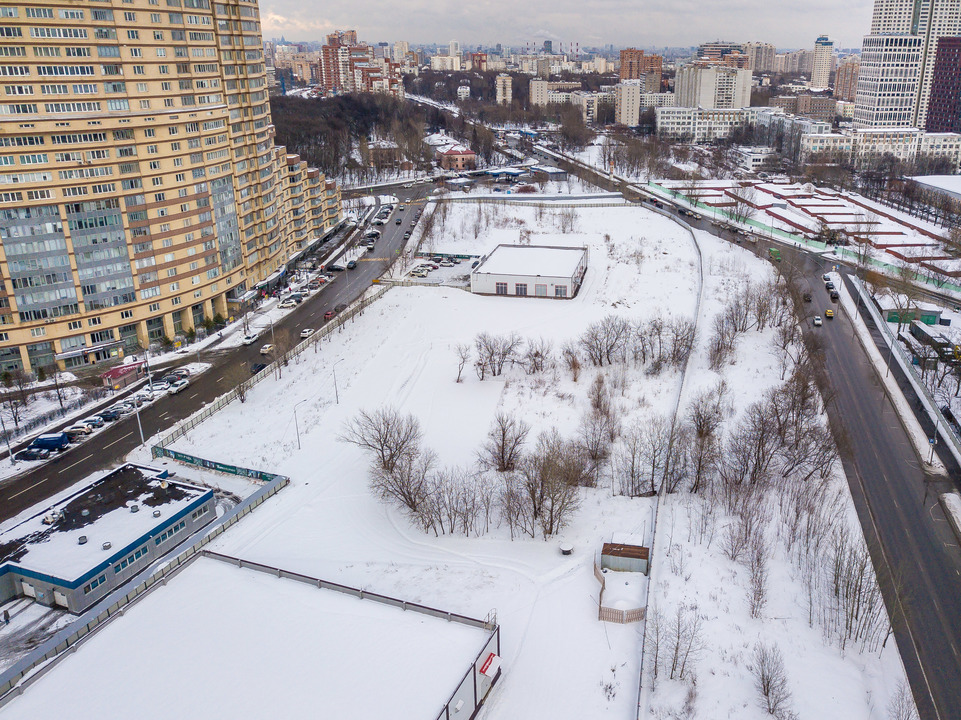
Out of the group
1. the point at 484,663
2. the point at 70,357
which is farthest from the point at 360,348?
the point at 484,663

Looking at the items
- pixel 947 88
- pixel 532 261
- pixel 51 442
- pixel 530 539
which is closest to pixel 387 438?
pixel 530 539

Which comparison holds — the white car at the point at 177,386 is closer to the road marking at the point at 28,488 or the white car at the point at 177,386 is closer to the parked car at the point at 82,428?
the parked car at the point at 82,428

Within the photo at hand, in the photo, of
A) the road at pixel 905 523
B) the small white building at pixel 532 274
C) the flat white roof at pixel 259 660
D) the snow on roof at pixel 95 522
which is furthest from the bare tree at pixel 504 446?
the small white building at pixel 532 274

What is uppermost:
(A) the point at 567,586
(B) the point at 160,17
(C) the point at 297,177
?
(B) the point at 160,17

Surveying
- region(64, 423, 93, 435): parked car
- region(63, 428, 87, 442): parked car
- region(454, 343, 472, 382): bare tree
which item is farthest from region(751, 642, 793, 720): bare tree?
region(64, 423, 93, 435): parked car

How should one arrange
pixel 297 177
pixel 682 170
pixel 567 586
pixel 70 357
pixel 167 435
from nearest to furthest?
pixel 567 586, pixel 167 435, pixel 70 357, pixel 297 177, pixel 682 170

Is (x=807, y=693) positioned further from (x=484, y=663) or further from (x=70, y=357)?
(x=70, y=357)
